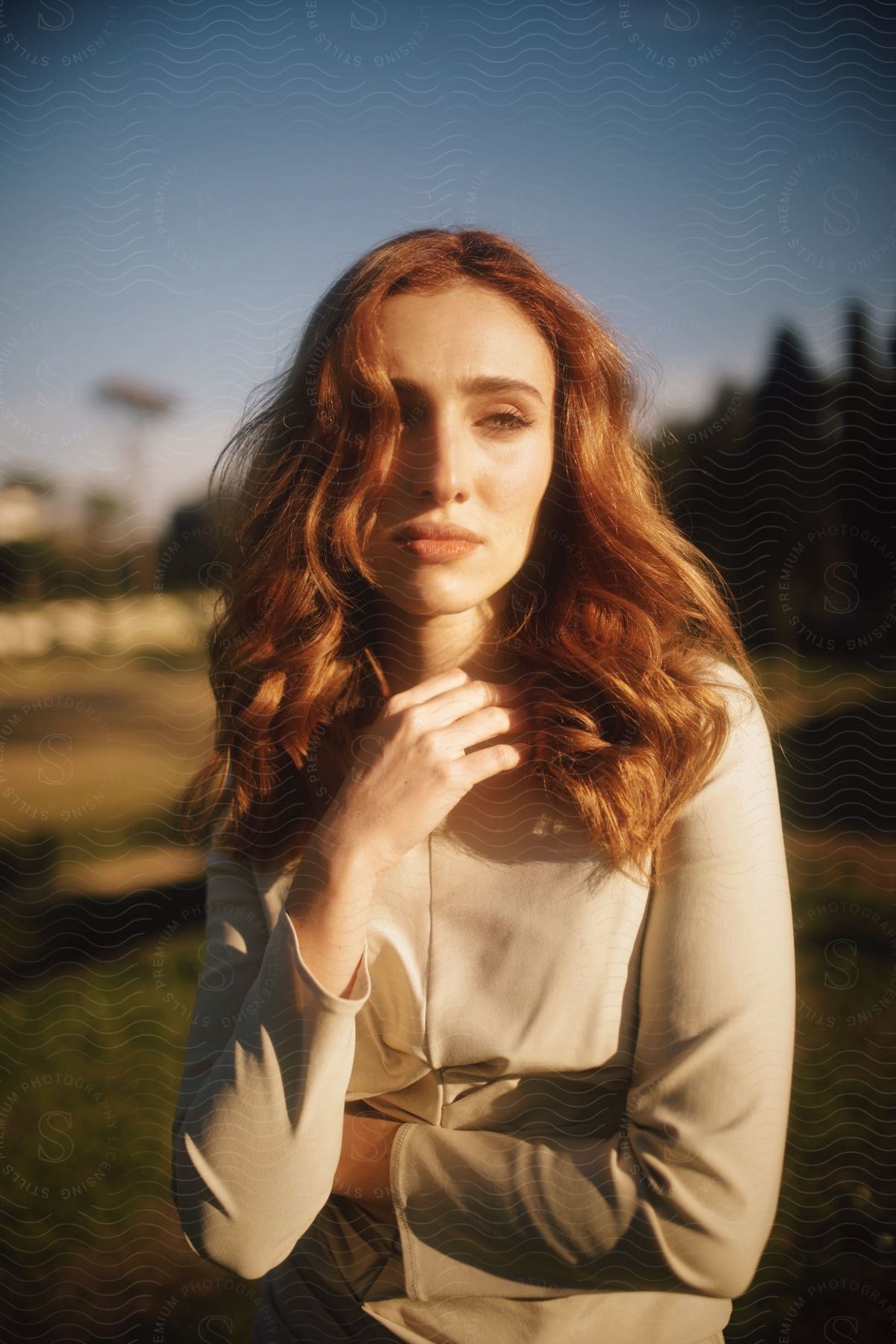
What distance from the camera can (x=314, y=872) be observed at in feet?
2.83

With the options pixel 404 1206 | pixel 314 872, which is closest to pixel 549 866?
pixel 314 872

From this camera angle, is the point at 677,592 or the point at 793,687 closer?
the point at 677,592

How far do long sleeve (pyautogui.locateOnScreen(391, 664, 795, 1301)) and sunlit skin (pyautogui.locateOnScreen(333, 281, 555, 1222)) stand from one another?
109mm

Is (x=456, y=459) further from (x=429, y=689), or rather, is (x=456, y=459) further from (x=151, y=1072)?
(x=151, y=1072)

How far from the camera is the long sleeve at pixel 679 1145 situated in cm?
79

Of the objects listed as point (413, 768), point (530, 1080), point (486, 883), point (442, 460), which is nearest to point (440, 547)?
point (442, 460)

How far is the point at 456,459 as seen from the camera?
85 cm

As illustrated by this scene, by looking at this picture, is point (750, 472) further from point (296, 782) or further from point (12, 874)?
point (12, 874)

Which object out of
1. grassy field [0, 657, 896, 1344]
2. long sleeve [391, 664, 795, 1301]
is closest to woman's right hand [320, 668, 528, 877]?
long sleeve [391, 664, 795, 1301]

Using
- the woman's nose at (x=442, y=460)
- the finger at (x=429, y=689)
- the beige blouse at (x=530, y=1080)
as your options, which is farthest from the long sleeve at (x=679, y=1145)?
the woman's nose at (x=442, y=460)

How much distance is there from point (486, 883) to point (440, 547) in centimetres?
35

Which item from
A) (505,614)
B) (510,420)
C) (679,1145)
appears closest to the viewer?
(679,1145)

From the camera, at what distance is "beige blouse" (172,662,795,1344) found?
2.60 feet

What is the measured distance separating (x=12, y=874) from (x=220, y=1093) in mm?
1682
